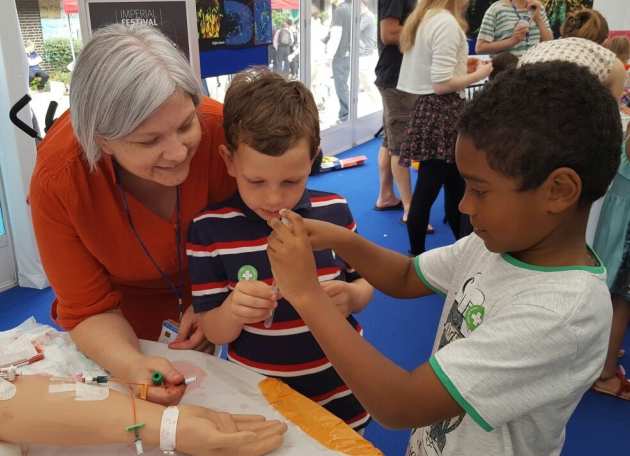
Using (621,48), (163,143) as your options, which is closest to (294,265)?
(163,143)

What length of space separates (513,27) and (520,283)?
3194 millimetres

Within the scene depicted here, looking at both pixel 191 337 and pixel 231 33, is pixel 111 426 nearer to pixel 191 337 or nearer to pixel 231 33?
pixel 191 337

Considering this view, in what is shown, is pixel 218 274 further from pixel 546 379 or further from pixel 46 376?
pixel 546 379

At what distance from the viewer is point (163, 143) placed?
3.35 ft

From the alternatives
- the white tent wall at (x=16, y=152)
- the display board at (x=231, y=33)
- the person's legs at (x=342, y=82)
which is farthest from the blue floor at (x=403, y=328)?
the person's legs at (x=342, y=82)

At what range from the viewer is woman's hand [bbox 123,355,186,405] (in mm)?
957

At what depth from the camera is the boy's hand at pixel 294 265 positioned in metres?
0.83

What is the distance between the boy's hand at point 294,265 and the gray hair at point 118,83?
0.35m

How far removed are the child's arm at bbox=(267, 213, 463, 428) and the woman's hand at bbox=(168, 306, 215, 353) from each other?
1.20 feet

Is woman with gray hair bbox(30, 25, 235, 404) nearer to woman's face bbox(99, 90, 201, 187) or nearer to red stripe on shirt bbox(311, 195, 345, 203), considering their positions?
woman's face bbox(99, 90, 201, 187)

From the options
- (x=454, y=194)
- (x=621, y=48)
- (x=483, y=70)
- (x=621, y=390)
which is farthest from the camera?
(x=454, y=194)

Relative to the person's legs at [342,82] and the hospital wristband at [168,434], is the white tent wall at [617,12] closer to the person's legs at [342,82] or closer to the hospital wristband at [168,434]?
the person's legs at [342,82]

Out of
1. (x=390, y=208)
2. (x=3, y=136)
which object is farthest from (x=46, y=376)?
(x=390, y=208)

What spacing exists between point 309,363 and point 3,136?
2258 millimetres
